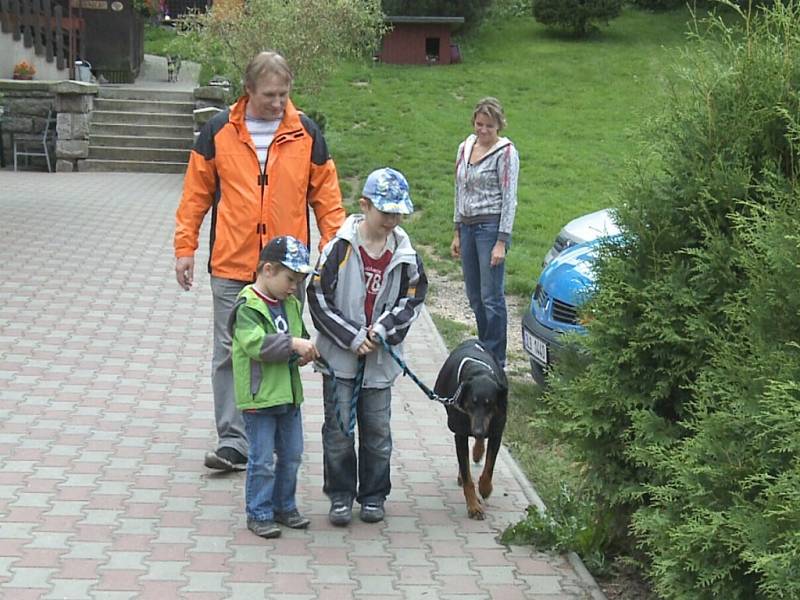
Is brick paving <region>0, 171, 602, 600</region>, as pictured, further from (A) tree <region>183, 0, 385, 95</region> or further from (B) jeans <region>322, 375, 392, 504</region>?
(A) tree <region>183, 0, 385, 95</region>

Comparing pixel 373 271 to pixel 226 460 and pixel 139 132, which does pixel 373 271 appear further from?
pixel 139 132

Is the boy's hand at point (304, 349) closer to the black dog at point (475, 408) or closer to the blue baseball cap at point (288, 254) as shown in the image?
the blue baseball cap at point (288, 254)

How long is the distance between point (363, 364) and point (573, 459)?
3.47 feet

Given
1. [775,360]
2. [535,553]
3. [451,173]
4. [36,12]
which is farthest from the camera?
[36,12]

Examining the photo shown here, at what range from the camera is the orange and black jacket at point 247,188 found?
5.55m

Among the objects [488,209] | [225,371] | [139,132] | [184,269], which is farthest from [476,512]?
[139,132]

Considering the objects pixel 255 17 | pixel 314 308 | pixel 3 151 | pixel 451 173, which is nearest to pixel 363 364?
pixel 314 308

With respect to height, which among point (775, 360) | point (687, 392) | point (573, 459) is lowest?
point (573, 459)

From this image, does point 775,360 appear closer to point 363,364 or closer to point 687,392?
point 687,392

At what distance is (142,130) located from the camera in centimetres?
1902

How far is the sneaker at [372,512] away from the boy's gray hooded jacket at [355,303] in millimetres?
577

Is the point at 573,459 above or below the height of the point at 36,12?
below

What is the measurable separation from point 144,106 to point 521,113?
7141 mm

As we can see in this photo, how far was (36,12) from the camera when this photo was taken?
70.6 feet
